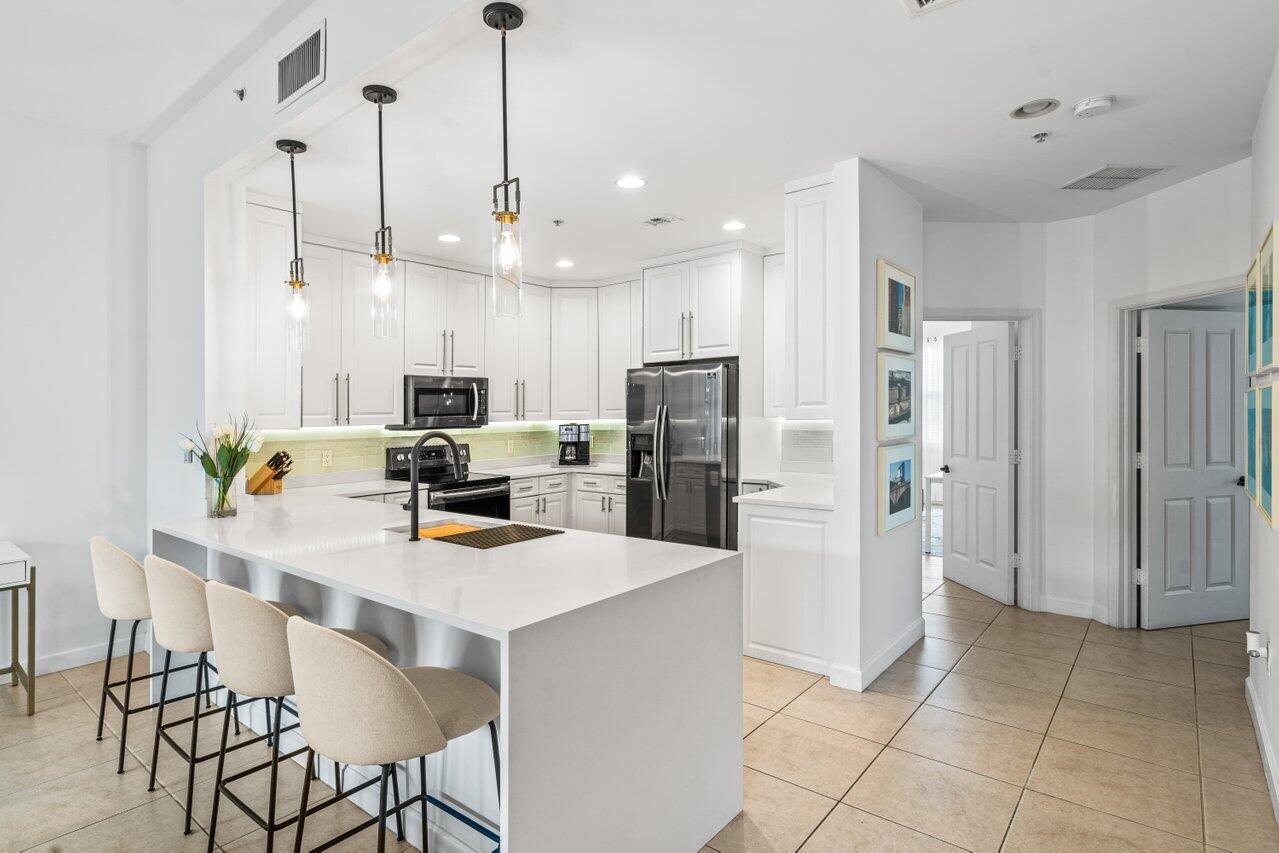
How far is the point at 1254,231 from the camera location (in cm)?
309

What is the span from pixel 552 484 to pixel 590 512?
0.41 meters

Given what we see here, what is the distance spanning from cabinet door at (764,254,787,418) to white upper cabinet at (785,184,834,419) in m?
1.33

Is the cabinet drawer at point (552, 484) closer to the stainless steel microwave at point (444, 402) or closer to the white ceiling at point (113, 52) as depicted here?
the stainless steel microwave at point (444, 402)

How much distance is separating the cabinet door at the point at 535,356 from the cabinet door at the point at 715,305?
1573mm

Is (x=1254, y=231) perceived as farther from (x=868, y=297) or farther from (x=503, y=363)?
(x=503, y=363)

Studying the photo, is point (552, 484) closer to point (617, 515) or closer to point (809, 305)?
point (617, 515)

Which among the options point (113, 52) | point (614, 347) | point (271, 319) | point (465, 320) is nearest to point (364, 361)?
point (465, 320)

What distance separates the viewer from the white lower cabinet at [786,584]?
11.3 ft

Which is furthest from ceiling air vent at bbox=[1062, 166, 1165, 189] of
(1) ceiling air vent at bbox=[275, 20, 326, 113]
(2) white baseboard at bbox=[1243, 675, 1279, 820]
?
(1) ceiling air vent at bbox=[275, 20, 326, 113]

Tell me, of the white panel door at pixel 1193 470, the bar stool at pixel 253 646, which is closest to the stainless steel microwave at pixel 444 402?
the bar stool at pixel 253 646

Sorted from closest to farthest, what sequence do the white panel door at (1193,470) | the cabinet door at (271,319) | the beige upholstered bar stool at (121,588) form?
the beige upholstered bar stool at (121,588)
the cabinet door at (271,319)
the white panel door at (1193,470)

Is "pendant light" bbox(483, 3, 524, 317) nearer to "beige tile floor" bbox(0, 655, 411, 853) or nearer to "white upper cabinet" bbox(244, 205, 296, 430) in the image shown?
"beige tile floor" bbox(0, 655, 411, 853)

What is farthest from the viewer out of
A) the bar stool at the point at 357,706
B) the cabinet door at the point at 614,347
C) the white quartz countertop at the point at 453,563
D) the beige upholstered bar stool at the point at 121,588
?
the cabinet door at the point at 614,347

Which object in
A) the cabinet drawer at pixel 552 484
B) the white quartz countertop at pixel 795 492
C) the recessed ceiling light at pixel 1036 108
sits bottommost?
the cabinet drawer at pixel 552 484
